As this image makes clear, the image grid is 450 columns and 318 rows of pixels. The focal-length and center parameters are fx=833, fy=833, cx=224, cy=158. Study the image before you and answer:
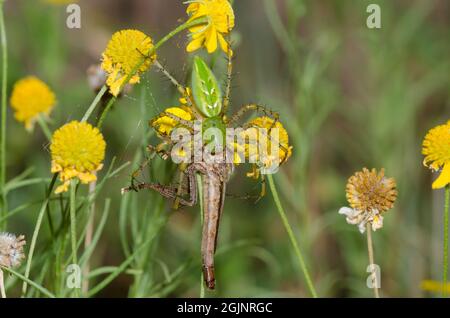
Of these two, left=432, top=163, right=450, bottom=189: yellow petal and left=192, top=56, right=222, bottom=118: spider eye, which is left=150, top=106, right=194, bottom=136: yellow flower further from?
left=432, top=163, right=450, bottom=189: yellow petal

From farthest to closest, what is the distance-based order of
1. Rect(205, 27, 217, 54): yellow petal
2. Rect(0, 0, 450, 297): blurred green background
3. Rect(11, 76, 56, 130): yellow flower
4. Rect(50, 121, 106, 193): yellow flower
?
1. Rect(0, 0, 450, 297): blurred green background
2. Rect(11, 76, 56, 130): yellow flower
3. Rect(205, 27, 217, 54): yellow petal
4. Rect(50, 121, 106, 193): yellow flower

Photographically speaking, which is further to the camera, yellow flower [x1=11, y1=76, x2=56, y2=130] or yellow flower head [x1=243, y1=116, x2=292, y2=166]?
yellow flower [x1=11, y1=76, x2=56, y2=130]

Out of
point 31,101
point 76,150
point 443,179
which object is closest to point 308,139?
point 31,101

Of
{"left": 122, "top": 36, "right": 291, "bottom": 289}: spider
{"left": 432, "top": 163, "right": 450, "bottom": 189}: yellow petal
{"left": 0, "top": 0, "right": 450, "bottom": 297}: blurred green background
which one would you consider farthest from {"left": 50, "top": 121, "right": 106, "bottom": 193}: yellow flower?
{"left": 0, "top": 0, "right": 450, "bottom": 297}: blurred green background

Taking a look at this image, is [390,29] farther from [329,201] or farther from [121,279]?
[121,279]

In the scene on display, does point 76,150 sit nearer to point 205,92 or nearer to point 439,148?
point 205,92

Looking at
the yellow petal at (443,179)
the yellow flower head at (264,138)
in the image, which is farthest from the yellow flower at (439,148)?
the yellow flower head at (264,138)

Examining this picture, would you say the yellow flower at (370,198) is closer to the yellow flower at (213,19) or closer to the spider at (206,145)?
the spider at (206,145)
